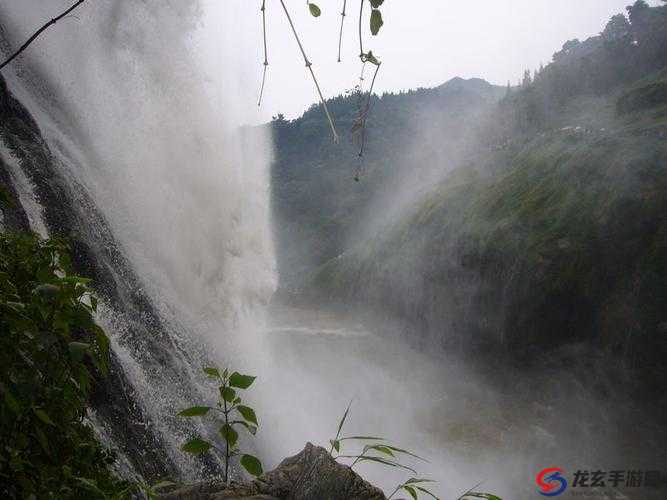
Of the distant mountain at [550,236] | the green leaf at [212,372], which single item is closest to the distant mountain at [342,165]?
the distant mountain at [550,236]

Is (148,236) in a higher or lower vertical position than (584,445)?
higher

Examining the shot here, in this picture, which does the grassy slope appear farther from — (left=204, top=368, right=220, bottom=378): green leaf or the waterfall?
(left=204, top=368, right=220, bottom=378): green leaf

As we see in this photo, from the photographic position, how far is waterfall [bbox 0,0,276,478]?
5.21m

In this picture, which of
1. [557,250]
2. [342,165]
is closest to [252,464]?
[557,250]

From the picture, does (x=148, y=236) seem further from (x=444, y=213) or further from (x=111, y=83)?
(x=444, y=213)

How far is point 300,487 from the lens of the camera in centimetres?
240

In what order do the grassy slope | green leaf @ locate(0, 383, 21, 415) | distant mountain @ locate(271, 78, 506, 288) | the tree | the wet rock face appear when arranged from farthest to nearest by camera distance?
1. distant mountain @ locate(271, 78, 506, 288)
2. the tree
3. the grassy slope
4. the wet rock face
5. green leaf @ locate(0, 383, 21, 415)

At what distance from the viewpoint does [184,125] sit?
14.2 meters

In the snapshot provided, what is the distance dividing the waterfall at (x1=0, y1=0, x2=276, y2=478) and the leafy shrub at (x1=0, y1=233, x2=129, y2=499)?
9.56 ft

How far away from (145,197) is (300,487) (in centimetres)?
893

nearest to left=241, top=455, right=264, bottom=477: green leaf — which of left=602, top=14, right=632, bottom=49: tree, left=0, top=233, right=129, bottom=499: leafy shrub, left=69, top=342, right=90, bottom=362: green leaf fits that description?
left=0, top=233, right=129, bottom=499: leafy shrub

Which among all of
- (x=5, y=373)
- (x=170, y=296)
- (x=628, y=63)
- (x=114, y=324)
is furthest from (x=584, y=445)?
(x=628, y=63)

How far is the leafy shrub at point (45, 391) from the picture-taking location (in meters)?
1.06

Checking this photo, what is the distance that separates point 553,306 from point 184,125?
1511 cm
